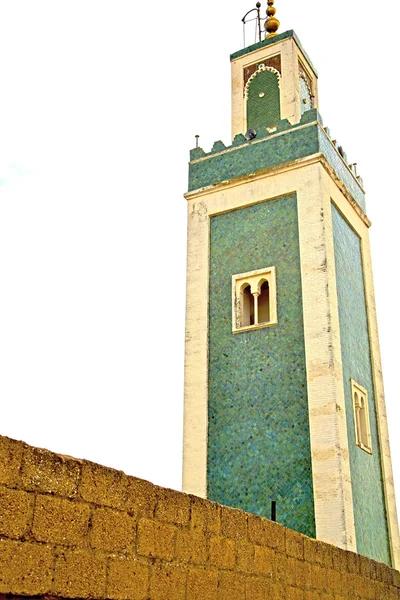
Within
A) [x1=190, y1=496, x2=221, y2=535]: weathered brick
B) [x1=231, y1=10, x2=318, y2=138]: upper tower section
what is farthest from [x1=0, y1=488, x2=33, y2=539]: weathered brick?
Result: [x1=231, y1=10, x2=318, y2=138]: upper tower section

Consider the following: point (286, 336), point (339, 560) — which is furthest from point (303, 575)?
point (286, 336)

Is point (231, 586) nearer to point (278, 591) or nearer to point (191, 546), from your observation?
point (191, 546)

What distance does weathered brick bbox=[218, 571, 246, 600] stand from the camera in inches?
143

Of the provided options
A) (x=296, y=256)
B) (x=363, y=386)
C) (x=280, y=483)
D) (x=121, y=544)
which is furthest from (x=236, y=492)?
(x=121, y=544)

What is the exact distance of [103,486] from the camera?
289 cm

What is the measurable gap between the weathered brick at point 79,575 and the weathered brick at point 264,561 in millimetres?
1451

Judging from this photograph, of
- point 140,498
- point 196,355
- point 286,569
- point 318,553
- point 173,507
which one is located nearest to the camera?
point 140,498

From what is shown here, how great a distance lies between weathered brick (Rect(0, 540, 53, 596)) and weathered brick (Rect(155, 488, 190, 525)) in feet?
2.56

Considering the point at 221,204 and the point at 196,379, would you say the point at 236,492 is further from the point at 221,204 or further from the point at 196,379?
the point at 221,204

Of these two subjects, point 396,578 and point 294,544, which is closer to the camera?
point 294,544

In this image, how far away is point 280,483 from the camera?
9.12 meters

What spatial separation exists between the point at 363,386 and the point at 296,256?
2232mm

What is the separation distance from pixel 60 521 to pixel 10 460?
36cm

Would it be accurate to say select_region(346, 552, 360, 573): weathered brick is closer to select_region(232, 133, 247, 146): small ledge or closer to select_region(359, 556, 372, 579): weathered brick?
select_region(359, 556, 372, 579): weathered brick
